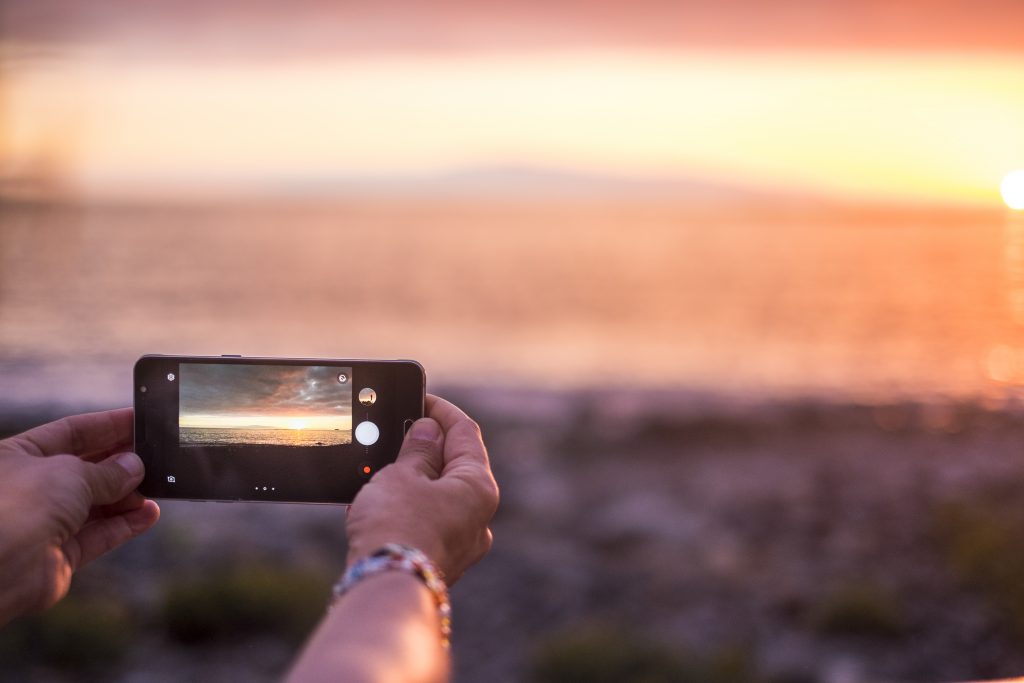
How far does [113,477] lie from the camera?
56.3 inches

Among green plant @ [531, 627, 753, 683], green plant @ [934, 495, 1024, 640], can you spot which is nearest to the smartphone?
green plant @ [531, 627, 753, 683]

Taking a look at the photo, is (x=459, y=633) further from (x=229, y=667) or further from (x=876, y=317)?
(x=876, y=317)

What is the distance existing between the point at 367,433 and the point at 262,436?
0.59 ft

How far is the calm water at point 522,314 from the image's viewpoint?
1488cm

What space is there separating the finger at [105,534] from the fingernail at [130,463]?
0.10 metres

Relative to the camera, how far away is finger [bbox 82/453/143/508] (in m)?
1.37

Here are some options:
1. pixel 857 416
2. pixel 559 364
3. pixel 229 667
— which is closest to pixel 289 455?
pixel 229 667

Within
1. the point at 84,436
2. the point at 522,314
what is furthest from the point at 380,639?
the point at 522,314

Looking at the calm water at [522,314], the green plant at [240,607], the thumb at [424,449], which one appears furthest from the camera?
the calm water at [522,314]

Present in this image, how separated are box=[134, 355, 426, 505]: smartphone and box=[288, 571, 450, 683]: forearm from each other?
0.58 metres

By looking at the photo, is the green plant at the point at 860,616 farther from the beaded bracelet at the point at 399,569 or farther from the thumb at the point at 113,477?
the beaded bracelet at the point at 399,569

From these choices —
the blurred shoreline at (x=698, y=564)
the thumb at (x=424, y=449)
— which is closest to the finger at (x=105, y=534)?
the thumb at (x=424, y=449)

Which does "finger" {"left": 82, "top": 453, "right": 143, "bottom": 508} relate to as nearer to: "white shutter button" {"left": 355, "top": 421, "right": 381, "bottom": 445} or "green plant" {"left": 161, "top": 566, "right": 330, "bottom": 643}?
"white shutter button" {"left": 355, "top": 421, "right": 381, "bottom": 445}

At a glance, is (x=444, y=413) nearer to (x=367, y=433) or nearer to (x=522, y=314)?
(x=367, y=433)
